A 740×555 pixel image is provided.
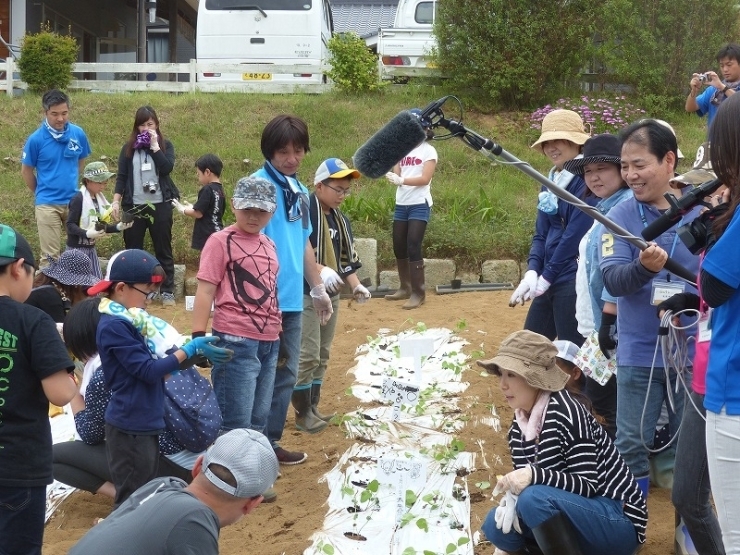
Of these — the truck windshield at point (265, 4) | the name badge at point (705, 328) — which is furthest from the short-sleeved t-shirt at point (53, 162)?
the name badge at point (705, 328)

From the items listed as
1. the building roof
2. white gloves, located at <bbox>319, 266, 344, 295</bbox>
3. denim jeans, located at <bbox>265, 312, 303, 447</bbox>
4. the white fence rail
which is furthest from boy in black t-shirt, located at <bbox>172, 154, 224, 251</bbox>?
the building roof

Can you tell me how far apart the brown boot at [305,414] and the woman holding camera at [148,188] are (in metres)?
3.77

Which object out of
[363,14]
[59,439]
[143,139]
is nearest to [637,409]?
[59,439]

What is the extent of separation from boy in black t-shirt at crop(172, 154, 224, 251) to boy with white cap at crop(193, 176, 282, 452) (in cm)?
421

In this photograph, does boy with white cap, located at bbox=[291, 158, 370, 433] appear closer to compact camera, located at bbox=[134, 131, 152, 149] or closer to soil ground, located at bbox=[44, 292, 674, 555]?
soil ground, located at bbox=[44, 292, 674, 555]

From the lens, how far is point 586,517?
3828 millimetres

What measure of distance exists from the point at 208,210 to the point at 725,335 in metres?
6.77

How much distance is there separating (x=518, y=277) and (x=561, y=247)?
4.56m

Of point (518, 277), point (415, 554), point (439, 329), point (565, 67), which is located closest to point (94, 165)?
point (439, 329)

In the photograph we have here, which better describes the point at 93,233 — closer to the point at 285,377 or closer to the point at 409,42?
the point at 285,377

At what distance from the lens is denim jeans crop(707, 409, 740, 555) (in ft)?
9.14

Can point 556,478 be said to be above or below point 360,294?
below

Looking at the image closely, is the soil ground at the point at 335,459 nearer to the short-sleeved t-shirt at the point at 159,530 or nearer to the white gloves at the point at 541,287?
the white gloves at the point at 541,287

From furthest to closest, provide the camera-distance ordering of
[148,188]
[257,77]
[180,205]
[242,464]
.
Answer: [257,77], [148,188], [180,205], [242,464]
